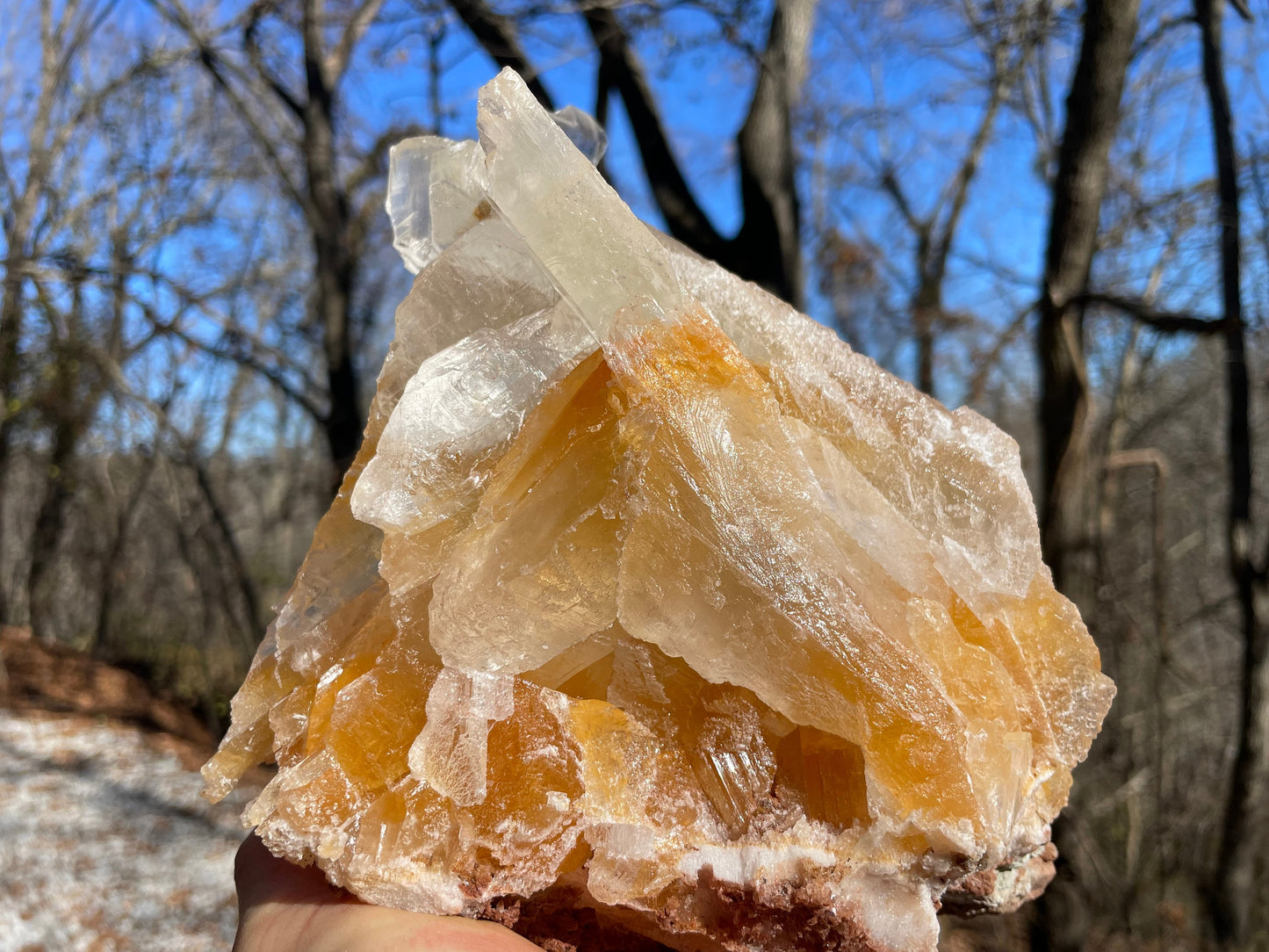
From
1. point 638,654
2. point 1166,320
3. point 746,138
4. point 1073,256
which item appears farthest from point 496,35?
point 638,654

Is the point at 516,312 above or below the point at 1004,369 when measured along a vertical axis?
below

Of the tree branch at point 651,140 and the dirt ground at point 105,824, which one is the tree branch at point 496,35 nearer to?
the tree branch at point 651,140

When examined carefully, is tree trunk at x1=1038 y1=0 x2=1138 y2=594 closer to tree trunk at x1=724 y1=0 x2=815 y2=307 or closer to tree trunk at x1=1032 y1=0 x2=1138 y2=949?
tree trunk at x1=1032 y1=0 x2=1138 y2=949

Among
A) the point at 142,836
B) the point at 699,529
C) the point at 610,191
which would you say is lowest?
the point at 142,836

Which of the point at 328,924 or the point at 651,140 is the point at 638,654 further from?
the point at 651,140

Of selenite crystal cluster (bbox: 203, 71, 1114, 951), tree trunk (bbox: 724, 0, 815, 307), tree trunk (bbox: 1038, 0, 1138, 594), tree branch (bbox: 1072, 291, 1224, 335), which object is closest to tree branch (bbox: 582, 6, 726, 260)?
tree trunk (bbox: 724, 0, 815, 307)

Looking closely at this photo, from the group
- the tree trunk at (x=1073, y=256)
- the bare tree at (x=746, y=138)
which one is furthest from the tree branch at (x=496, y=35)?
the tree trunk at (x=1073, y=256)

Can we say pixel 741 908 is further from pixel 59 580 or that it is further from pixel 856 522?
pixel 59 580

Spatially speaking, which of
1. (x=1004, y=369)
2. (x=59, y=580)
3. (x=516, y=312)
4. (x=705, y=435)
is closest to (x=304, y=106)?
(x=516, y=312)
